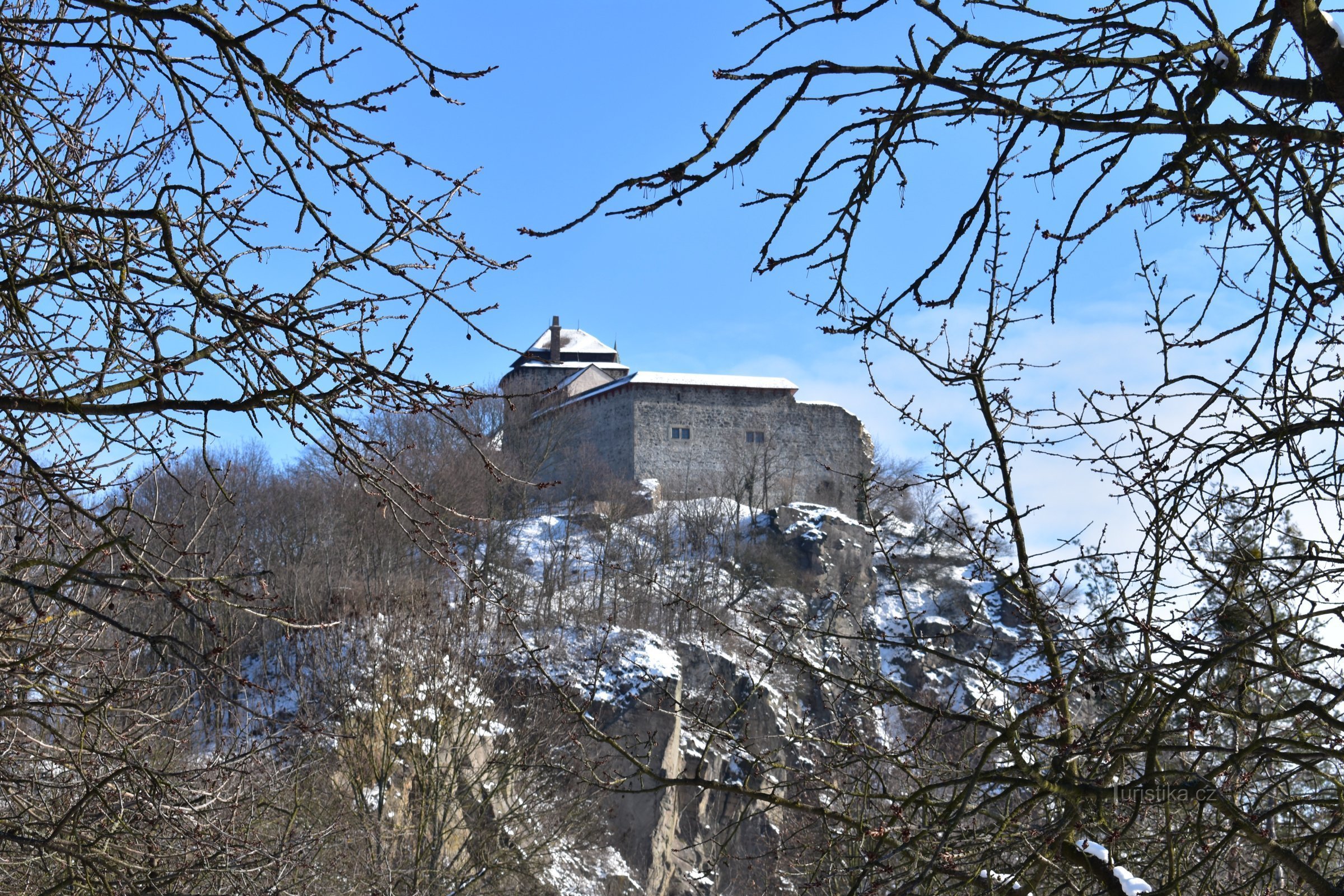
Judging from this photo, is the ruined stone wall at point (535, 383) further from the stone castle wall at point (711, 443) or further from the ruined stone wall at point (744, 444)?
the ruined stone wall at point (744, 444)

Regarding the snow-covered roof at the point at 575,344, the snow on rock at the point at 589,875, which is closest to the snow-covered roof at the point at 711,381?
the snow-covered roof at the point at 575,344

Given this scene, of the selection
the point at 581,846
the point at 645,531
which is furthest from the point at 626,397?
the point at 581,846

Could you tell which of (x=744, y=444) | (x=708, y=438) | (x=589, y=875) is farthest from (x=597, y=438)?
(x=589, y=875)

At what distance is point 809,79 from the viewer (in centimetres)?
216

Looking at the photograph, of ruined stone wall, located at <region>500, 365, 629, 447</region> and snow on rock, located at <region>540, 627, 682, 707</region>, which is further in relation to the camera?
ruined stone wall, located at <region>500, 365, 629, 447</region>

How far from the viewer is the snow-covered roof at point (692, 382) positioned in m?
38.4

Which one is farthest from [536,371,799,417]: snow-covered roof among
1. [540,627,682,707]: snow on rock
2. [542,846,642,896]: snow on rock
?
[542,846,642,896]: snow on rock

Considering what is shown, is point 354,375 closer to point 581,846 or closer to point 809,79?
point 809,79

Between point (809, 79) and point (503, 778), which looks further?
point (503, 778)

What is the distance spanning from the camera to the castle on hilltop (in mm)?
37344

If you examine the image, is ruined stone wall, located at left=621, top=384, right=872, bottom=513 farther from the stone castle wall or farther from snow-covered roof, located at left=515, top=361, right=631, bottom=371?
snow-covered roof, located at left=515, top=361, right=631, bottom=371

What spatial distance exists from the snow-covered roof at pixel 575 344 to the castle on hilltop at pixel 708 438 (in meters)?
7.12

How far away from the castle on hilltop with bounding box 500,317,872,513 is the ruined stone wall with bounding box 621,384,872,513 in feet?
0.10

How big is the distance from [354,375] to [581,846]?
1077cm
